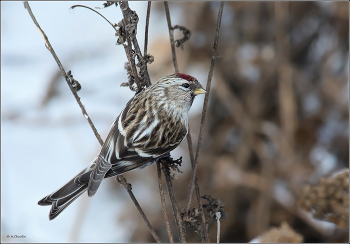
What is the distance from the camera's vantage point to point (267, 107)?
3713 millimetres

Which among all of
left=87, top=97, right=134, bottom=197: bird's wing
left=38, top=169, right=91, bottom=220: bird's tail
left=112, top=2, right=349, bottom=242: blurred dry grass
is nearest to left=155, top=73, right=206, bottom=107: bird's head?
left=87, top=97, right=134, bottom=197: bird's wing

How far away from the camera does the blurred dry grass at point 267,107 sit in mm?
3428

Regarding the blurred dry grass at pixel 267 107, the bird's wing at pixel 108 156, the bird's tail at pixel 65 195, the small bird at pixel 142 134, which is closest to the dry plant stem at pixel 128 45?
the small bird at pixel 142 134

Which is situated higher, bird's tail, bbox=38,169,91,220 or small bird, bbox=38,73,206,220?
small bird, bbox=38,73,206,220

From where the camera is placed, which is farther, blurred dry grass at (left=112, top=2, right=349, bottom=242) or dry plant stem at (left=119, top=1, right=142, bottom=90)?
blurred dry grass at (left=112, top=2, right=349, bottom=242)

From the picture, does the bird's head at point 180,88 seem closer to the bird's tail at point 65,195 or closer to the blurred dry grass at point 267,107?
the bird's tail at point 65,195

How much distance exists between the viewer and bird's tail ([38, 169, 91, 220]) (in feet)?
5.25

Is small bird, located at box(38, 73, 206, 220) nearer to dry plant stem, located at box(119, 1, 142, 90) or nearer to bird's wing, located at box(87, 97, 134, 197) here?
bird's wing, located at box(87, 97, 134, 197)

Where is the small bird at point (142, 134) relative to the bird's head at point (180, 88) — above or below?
below

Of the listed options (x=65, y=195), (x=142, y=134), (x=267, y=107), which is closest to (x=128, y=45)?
(x=142, y=134)

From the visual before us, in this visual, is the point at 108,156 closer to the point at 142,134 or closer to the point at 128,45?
the point at 142,134

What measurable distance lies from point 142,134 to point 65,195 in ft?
1.59

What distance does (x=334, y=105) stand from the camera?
3.52 meters

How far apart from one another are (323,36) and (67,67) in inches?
103
